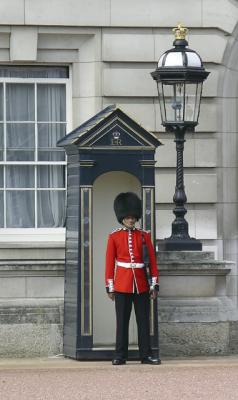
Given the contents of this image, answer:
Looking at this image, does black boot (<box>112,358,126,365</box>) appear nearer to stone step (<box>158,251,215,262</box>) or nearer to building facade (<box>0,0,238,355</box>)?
stone step (<box>158,251,215,262</box>)

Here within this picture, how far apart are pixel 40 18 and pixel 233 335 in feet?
12.8

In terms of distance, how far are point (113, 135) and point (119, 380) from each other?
2590 millimetres

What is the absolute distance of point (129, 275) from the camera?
1478 cm

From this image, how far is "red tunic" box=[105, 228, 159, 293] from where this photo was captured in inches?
581

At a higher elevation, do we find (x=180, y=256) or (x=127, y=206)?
(x=127, y=206)

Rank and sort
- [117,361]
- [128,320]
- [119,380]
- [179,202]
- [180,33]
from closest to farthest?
[119,380], [117,361], [128,320], [179,202], [180,33]

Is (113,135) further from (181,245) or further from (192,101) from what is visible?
(181,245)

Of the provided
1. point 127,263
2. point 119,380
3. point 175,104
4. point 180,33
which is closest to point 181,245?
point 127,263

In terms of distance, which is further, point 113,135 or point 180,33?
point 180,33

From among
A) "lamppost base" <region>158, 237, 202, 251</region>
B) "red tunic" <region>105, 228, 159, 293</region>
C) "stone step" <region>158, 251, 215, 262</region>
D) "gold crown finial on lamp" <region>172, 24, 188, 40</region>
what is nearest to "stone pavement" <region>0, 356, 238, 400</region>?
"red tunic" <region>105, 228, 159, 293</region>

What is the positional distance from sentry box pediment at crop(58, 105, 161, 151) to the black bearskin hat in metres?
0.49

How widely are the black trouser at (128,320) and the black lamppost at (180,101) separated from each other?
1.10m

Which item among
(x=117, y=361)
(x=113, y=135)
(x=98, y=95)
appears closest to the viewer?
(x=117, y=361)

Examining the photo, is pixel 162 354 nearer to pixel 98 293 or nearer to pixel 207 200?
pixel 98 293
